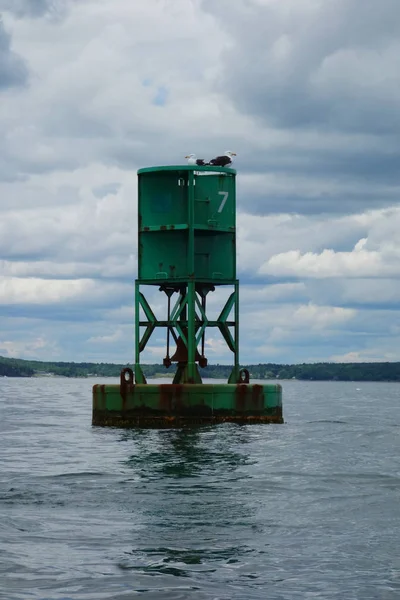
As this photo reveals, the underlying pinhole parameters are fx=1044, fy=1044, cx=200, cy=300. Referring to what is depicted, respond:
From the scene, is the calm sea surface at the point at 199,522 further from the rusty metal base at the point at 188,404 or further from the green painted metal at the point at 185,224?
the green painted metal at the point at 185,224

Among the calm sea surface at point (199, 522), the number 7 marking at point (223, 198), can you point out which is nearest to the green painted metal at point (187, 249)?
the number 7 marking at point (223, 198)

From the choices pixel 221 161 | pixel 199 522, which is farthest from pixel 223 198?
pixel 199 522

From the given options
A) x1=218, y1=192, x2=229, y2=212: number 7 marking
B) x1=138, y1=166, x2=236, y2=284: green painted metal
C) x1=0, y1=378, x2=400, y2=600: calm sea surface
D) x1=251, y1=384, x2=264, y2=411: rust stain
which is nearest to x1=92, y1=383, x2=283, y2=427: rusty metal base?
x1=251, y1=384, x2=264, y2=411: rust stain

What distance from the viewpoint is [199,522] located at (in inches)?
618

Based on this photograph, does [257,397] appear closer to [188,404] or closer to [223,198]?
[188,404]

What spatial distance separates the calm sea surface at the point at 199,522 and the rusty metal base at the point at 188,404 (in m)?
5.28

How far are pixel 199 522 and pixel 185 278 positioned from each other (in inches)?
877

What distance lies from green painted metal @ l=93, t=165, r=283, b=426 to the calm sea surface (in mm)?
5999

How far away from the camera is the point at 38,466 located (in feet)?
81.5

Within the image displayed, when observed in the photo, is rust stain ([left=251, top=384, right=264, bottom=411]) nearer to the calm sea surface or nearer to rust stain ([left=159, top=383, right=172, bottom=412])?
rust stain ([left=159, top=383, right=172, bottom=412])

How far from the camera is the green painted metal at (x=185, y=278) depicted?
36156mm

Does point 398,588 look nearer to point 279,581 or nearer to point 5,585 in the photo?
point 279,581

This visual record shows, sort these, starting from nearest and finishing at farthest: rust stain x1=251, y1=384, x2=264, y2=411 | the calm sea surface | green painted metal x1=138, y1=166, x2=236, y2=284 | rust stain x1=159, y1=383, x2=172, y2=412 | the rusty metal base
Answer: the calm sea surface < the rusty metal base < rust stain x1=159, y1=383, x2=172, y2=412 < rust stain x1=251, y1=384, x2=264, y2=411 < green painted metal x1=138, y1=166, x2=236, y2=284

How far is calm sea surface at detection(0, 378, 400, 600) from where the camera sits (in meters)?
11.6
